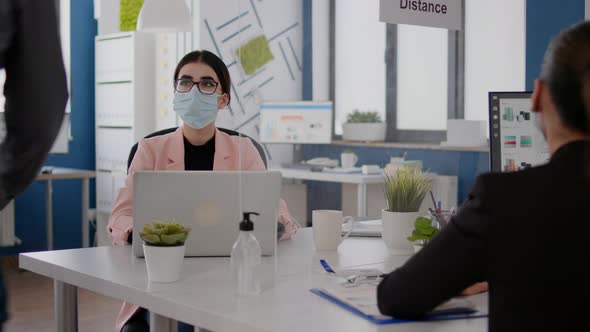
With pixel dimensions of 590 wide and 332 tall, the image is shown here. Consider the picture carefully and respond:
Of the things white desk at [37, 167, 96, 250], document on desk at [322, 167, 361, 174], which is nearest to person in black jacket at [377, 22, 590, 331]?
document on desk at [322, 167, 361, 174]

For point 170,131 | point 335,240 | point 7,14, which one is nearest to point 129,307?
point 335,240

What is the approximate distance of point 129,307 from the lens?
2316mm

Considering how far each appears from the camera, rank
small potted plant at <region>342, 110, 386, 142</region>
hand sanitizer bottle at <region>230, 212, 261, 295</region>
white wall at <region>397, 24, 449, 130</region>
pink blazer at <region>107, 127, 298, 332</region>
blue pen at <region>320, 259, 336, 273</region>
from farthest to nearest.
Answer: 1. small potted plant at <region>342, 110, 386, 142</region>
2. white wall at <region>397, 24, 449, 130</region>
3. pink blazer at <region>107, 127, 298, 332</region>
4. blue pen at <region>320, 259, 336, 273</region>
5. hand sanitizer bottle at <region>230, 212, 261, 295</region>

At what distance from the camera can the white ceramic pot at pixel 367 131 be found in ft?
22.1

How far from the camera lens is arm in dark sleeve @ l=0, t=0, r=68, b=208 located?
1307 mm

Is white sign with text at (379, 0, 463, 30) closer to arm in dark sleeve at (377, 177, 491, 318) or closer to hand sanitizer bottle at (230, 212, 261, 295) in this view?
hand sanitizer bottle at (230, 212, 261, 295)

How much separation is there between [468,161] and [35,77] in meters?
4.95

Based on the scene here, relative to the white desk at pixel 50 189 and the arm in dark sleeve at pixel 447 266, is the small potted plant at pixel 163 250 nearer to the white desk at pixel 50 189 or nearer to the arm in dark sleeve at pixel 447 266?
the arm in dark sleeve at pixel 447 266

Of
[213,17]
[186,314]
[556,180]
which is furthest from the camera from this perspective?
[213,17]

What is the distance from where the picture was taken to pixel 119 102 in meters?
6.68

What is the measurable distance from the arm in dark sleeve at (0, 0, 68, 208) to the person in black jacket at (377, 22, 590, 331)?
713mm

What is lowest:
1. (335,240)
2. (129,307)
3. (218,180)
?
(129,307)

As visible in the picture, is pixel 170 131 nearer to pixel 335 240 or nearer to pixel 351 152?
pixel 335 240

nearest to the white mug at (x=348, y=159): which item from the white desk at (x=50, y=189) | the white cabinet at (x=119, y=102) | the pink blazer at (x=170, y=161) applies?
the white cabinet at (x=119, y=102)
